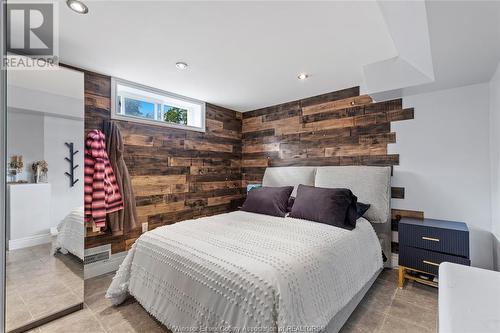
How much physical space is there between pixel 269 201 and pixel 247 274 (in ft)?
5.13

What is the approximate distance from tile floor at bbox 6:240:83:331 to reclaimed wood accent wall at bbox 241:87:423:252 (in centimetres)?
279

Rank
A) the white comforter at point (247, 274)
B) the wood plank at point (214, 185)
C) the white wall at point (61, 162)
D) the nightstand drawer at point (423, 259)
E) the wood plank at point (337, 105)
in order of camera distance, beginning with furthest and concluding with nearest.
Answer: the wood plank at point (214, 185) < the wood plank at point (337, 105) < the nightstand drawer at point (423, 259) < the white wall at point (61, 162) < the white comforter at point (247, 274)

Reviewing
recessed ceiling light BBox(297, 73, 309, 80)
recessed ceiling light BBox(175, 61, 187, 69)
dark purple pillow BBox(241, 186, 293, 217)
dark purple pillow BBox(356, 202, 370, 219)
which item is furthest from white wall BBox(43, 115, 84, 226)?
dark purple pillow BBox(356, 202, 370, 219)

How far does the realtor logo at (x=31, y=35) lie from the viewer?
1.55 m

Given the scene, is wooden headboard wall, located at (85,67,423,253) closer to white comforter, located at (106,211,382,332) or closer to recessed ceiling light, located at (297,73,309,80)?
recessed ceiling light, located at (297,73,309,80)

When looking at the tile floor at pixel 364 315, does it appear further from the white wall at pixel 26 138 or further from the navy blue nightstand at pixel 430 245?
the white wall at pixel 26 138

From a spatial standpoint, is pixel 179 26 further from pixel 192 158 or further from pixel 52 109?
pixel 192 158

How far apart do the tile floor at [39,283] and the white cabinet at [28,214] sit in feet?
0.24

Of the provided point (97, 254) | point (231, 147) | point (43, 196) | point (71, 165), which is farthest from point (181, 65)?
point (97, 254)

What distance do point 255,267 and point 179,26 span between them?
5.88ft

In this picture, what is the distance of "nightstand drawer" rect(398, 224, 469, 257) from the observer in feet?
6.64

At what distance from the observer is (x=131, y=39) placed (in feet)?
6.28

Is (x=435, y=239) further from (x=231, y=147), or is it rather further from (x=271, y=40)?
(x=231, y=147)

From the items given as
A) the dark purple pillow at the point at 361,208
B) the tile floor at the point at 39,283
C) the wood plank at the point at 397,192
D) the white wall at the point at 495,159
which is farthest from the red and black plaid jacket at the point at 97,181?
the white wall at the point at 495,159
